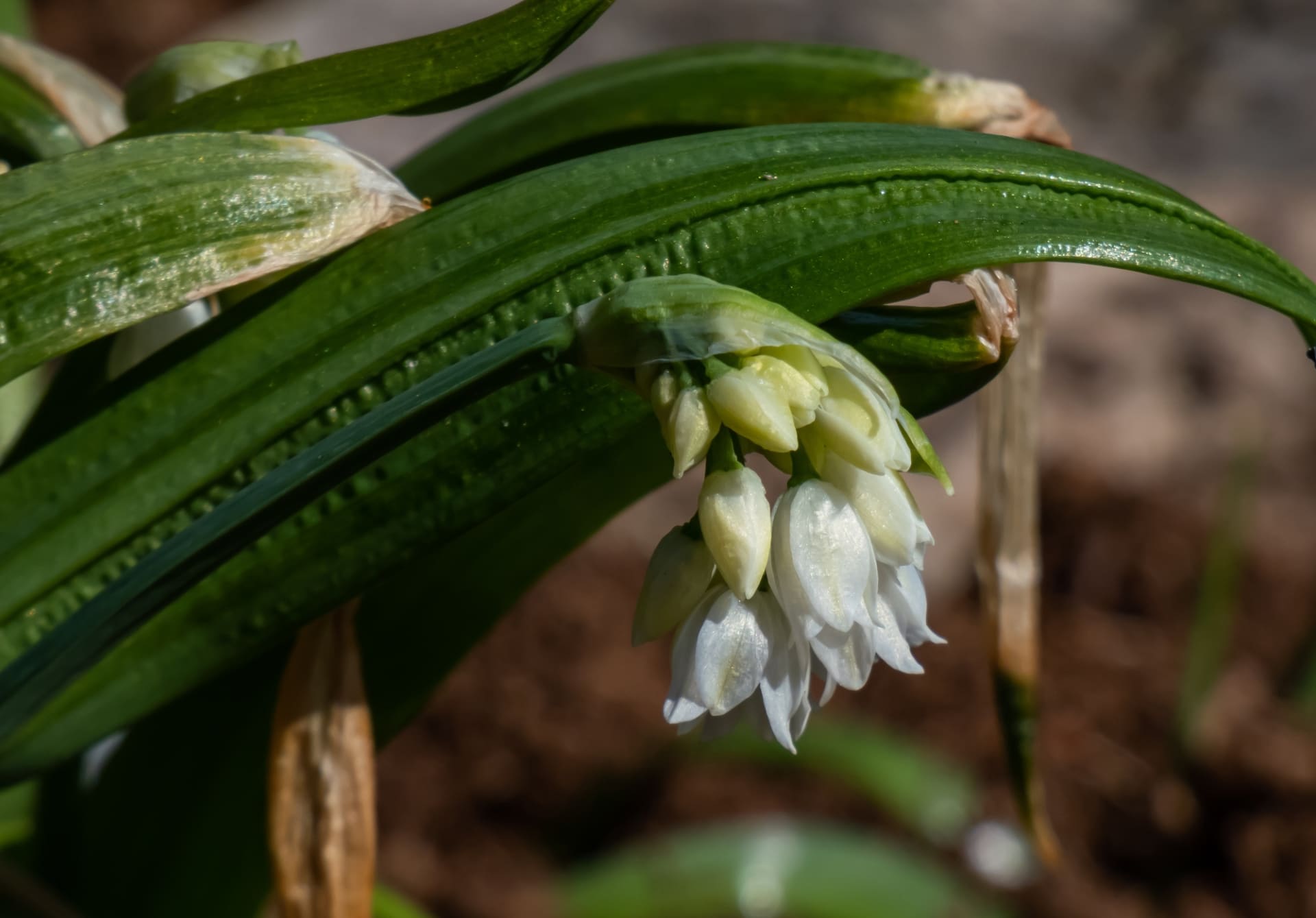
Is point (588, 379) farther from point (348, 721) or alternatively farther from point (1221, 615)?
point (1221, 615)

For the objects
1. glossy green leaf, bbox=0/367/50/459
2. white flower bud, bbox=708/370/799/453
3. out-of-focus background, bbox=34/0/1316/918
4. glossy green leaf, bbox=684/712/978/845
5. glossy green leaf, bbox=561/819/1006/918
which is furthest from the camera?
out-of-focus background, bbox=34/0/1316/918

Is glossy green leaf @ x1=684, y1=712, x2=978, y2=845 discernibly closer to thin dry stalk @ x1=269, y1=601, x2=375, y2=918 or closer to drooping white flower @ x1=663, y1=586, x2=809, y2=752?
thin dry stalk @ x1=269, y1=601, x2=375, y2=918

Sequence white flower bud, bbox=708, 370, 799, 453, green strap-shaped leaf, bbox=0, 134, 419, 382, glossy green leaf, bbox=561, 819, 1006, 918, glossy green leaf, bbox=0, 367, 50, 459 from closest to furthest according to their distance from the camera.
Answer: white flower bud, bbox=708, 370, 799, 453 → green strap-shaped leaf, bbox=0, 134, 419, 382 → glossy green leaf, bbox=0, 367, 50, 459 → glossy green leaf, bbox=561, 819, 1006, 918

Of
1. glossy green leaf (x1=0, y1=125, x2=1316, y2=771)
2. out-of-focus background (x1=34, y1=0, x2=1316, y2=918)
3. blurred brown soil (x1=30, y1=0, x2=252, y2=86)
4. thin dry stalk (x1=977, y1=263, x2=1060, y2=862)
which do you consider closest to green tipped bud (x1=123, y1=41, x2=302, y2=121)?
glossy green leaf (x1=0, y1=125, x2=1316, y2=771)

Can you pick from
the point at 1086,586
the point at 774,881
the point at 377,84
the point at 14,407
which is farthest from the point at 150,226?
the point at 1086,586

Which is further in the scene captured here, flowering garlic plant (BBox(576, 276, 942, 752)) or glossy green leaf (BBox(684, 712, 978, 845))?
glossy green leaf (BBox(684, 712, 978, 845))

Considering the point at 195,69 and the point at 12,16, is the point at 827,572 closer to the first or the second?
the point at 195,69
